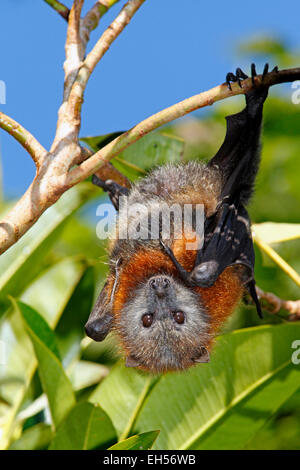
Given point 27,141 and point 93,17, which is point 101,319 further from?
point 93,17

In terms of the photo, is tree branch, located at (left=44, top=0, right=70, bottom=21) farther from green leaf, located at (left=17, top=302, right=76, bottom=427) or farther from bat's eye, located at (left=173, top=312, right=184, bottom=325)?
bat's eye, located at (left=173, top=312, right=184, bottom=325)

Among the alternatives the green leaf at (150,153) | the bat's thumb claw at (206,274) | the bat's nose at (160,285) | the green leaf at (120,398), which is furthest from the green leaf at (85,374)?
the green leaf at (150,153)

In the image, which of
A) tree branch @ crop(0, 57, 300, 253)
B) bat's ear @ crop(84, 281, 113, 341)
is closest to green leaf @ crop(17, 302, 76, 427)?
bat's ear @ crop(84, 281, 113, 341)

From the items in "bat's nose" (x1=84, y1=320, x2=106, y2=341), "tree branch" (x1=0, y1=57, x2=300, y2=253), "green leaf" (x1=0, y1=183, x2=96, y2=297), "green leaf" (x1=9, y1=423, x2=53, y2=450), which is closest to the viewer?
"tree branch" (x1=0, y1=57, x2=300, y2=253)

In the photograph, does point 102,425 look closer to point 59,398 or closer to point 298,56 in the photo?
point 59,398

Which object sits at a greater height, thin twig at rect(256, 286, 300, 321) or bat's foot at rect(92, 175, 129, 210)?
bat's foot at rect(92, 175, 129, 210)

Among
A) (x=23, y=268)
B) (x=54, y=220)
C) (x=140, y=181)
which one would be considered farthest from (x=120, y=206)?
(x=23, y=268)

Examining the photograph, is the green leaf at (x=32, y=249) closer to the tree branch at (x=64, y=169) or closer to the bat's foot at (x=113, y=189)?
the bat's foot at (x=113, y=189)
